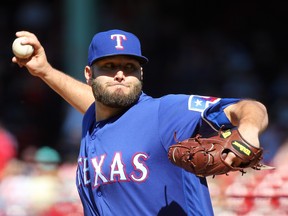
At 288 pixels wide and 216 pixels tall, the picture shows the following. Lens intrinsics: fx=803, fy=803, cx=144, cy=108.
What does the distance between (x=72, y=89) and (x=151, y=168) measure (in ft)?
3.81

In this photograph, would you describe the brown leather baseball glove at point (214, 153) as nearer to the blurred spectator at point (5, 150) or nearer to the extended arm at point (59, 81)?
the extended arm at point (59, 81)

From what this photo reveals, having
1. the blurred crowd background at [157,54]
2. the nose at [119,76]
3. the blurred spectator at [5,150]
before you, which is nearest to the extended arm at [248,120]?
the nose at [119,76]

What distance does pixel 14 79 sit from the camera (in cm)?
1088

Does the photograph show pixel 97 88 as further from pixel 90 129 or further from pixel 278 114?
pixel 278 114

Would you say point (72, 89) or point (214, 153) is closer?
point (214, 153)

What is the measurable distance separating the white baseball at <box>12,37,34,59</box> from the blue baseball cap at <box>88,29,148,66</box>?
0.62m

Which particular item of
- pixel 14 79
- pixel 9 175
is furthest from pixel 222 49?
pixel 9 175

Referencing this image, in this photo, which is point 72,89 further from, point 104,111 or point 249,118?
point 249,118

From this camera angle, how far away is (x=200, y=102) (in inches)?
137

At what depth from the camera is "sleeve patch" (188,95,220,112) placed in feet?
11.3

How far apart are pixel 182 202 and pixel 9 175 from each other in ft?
11.2

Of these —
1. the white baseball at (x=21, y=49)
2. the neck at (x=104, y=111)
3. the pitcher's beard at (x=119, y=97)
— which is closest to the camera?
the pitcher's beard at (x=119, y=97)

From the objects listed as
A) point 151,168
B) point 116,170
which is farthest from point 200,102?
point 116,170

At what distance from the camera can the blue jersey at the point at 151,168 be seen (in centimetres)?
354
